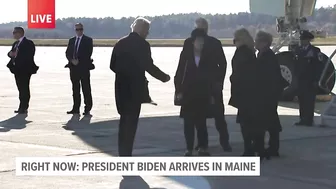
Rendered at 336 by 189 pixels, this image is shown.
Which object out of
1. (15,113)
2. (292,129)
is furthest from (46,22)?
(292,129)

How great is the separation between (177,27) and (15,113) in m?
52.7

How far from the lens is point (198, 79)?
9250 mm

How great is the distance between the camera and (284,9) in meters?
18.1

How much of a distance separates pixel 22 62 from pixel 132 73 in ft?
21.6

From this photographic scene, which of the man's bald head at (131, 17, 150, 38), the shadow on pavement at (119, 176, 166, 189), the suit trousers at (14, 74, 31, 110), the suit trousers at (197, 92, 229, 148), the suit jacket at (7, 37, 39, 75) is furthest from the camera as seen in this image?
the suit trousers at (14, 74, 31, 110)

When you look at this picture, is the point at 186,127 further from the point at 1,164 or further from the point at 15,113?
the point at 15,113

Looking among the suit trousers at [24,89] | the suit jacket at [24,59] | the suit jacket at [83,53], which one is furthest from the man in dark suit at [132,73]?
the suit trousers at [24,89]

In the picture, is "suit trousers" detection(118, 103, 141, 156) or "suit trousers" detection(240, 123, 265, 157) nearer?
"suit trousers" detection(118, 103, 141, 156)

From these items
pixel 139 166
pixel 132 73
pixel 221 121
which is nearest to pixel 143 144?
→ pixel 221 121

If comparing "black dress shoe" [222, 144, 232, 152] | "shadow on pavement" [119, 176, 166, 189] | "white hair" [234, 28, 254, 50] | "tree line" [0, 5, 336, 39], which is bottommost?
"tree line" [0, 5, 336, 39]

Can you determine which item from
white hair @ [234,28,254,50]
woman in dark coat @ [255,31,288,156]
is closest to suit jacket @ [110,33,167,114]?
white hair @ [234,28,254,50]

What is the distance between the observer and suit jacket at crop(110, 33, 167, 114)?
8.55 metres

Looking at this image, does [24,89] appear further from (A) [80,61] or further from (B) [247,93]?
(B) [247,93]

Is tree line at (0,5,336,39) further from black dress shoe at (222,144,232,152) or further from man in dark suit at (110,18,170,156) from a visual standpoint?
man in dark suit at (110,18,170,156)
